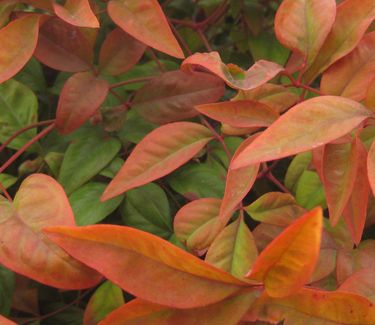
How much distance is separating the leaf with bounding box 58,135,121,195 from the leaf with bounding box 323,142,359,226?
0.23 m

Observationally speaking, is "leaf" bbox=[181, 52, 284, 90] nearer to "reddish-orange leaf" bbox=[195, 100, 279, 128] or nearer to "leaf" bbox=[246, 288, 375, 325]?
"reddish-orange leaf" bbox=[195, 100, 279, 128]

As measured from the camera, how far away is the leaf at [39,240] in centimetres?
39

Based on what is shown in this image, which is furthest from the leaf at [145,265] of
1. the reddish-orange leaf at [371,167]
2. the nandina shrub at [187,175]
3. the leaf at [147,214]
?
the leaf at [147,214]

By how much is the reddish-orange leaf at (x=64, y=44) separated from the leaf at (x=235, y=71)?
0.17 m

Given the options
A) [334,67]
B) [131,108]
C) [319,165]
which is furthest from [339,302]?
[131,108]

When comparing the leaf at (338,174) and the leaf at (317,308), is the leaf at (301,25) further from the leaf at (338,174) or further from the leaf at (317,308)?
the leaf at (317,308)

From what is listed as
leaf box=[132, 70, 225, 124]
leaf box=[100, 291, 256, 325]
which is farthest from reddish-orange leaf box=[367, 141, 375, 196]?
leaf box=[132, 70, 225, 124]

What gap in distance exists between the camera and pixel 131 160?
491mm

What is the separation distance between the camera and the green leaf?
0.57 metres

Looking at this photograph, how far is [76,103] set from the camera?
55 centimetres

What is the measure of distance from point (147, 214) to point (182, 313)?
7.7 inches

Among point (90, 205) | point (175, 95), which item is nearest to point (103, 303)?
point (90, 205)

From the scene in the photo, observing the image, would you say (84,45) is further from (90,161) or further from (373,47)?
(373,47)

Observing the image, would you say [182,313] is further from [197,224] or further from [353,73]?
[353,73]
